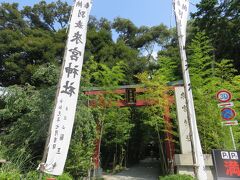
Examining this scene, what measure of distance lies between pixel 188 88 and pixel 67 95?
2520 mm

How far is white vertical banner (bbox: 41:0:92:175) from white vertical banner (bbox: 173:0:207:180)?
203 cm

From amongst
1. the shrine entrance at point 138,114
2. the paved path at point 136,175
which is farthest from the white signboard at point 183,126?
the paved path at point 136,175

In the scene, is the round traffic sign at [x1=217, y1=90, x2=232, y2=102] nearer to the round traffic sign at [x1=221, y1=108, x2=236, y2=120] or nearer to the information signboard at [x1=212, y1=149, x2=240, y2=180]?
the round traffic sign at [x1=221, y1=108, x2=236, y2=120]

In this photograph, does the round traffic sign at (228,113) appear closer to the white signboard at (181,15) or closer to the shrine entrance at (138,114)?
the white signboard at (181,15)

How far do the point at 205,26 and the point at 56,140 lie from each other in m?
11.2

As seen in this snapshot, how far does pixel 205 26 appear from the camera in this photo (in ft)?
44.4

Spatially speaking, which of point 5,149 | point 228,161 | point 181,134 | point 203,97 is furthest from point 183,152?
point 5,149

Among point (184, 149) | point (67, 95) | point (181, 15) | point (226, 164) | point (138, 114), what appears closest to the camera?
point (226, 164)

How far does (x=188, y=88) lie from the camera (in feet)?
18.4

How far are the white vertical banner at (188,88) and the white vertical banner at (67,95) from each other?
6.67 ft

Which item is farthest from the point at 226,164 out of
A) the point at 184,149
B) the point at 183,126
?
the point at 183,126

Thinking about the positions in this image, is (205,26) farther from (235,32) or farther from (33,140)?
(33,140)

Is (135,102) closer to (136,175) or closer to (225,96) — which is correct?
(136,175)

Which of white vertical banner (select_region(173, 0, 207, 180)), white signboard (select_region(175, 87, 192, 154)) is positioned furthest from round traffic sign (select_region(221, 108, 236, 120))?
white signboard (select_region(175, 87, 192, 154))
